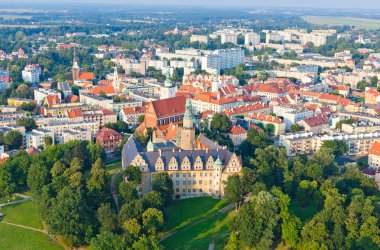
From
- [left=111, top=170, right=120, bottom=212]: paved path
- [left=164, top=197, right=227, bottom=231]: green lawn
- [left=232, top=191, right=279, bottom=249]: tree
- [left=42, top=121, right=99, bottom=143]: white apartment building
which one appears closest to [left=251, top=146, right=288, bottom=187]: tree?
[left=164, top=197, right=227, bottom=231]: green lawn

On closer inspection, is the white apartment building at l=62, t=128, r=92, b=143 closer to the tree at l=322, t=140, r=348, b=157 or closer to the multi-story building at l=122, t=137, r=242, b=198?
the multi-story building at l=122, t=137, r=242, b=198

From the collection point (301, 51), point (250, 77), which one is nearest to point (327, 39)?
point (301, 51)

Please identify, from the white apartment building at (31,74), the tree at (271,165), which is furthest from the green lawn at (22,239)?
the white apartment building at (31,74)

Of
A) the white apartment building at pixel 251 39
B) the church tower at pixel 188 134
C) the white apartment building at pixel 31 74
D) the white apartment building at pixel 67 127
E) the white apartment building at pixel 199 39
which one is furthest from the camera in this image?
the white apartment building at pixel 199 39

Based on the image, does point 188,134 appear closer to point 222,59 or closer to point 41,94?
point 41,94

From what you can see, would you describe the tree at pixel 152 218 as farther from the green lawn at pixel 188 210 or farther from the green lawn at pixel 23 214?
the green lawn at pixel 23 214

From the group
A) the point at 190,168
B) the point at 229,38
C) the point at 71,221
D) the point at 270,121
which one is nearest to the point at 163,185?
the point at 190,168
